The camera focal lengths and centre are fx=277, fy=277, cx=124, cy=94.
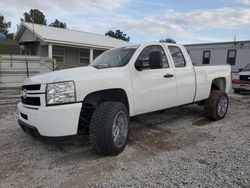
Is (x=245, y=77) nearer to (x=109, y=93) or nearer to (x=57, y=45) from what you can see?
(x=109, y=93)

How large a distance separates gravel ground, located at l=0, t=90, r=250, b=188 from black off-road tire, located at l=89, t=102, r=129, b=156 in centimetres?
19

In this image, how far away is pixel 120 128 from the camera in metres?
4.81

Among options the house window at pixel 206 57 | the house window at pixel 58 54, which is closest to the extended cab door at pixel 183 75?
the house window at pixel 58 54

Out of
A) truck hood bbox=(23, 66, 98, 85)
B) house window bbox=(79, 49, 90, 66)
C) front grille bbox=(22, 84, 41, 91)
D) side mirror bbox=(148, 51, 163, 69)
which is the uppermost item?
house window bbox=(79, 49, 90, 66)

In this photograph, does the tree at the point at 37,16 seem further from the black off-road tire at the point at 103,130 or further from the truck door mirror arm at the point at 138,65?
the black off-road tire at the point at 103,130

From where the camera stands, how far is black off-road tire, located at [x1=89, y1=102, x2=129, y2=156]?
4344 millimetres

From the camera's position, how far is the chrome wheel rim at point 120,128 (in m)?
4.64

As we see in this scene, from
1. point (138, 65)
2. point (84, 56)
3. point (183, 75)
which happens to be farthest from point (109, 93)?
point (84, 56)

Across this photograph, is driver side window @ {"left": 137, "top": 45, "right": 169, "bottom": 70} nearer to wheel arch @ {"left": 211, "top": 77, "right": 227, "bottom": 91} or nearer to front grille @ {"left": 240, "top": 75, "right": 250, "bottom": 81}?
wheel arch @ {"left": 211, "top": 77, "right": 227, "bottom": 91}

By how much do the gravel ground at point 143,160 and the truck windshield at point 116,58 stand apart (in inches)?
60.7

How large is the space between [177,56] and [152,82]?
1.36m

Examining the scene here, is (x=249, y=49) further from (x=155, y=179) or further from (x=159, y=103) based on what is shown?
(x=155, y=179)

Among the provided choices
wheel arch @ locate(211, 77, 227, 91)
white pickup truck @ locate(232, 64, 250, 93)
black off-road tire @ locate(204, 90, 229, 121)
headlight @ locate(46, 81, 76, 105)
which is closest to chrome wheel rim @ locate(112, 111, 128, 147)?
headlight @ locate(46, 81, 76, 105)

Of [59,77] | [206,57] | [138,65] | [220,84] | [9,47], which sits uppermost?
[9,47]
